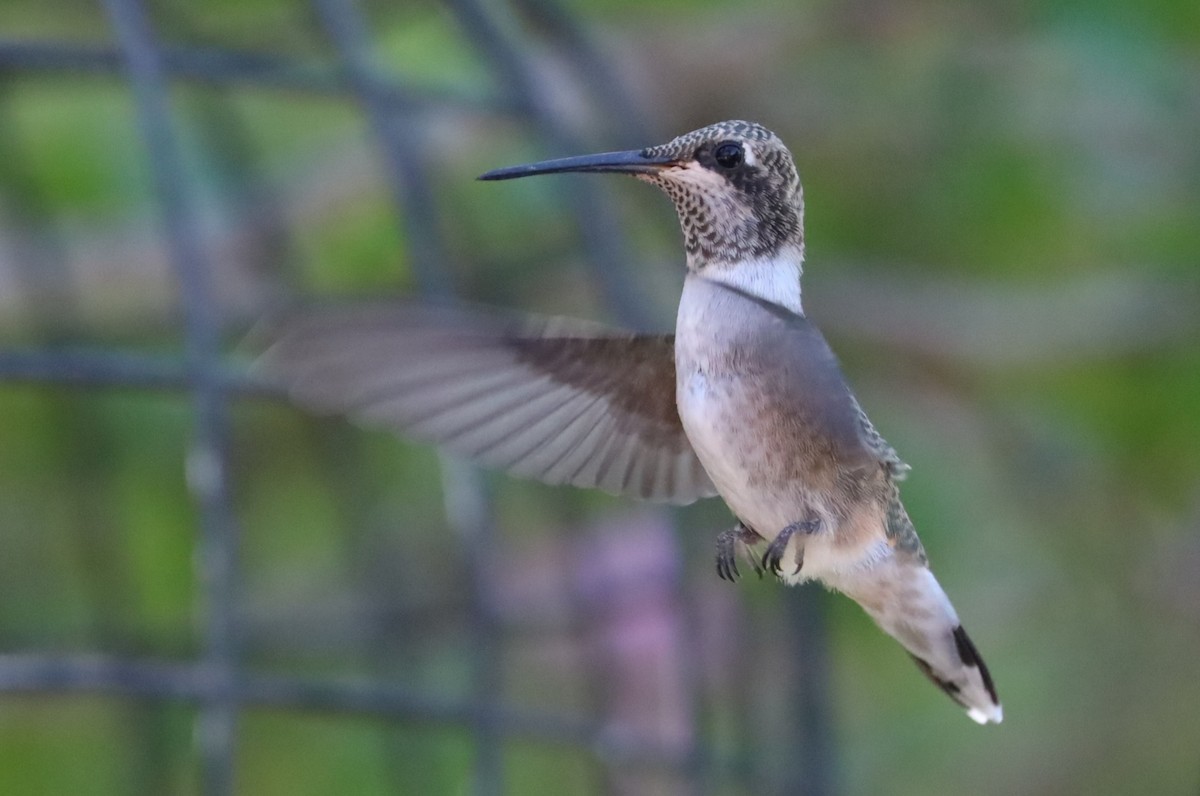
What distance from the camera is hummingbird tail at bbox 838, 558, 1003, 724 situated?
1.32 meters

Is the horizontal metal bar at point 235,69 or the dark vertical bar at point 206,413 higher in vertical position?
the horizontal metal bar at point 235,69

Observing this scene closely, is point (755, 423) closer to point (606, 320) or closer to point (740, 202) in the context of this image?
point (740, 202)

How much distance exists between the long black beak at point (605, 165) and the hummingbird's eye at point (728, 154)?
45 mm

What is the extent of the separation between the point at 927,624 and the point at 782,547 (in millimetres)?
226

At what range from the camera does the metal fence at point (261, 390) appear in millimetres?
1374

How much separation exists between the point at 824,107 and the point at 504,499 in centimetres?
83

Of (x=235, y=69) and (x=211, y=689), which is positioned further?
(x=235, y=69)

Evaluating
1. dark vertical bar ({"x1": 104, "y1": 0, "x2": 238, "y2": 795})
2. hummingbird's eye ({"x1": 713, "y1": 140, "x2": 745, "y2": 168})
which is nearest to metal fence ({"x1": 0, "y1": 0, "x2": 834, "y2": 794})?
dark vertical bar ({"x1": 104, "y1": 0, "x2": 238, "y2": 795})

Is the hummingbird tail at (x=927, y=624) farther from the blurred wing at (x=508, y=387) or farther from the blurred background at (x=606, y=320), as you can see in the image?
the blurred background at (x=606, y=320)

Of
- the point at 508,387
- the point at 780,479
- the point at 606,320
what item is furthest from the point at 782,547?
the point at 606,320

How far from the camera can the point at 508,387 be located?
4.05ft

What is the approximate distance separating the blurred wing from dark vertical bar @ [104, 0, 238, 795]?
0.77 ft

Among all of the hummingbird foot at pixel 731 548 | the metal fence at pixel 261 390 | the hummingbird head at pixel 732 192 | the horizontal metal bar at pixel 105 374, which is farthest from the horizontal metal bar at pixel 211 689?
the hummingbird head at pixel 732 192

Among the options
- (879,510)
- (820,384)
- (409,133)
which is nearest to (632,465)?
(879,510)
